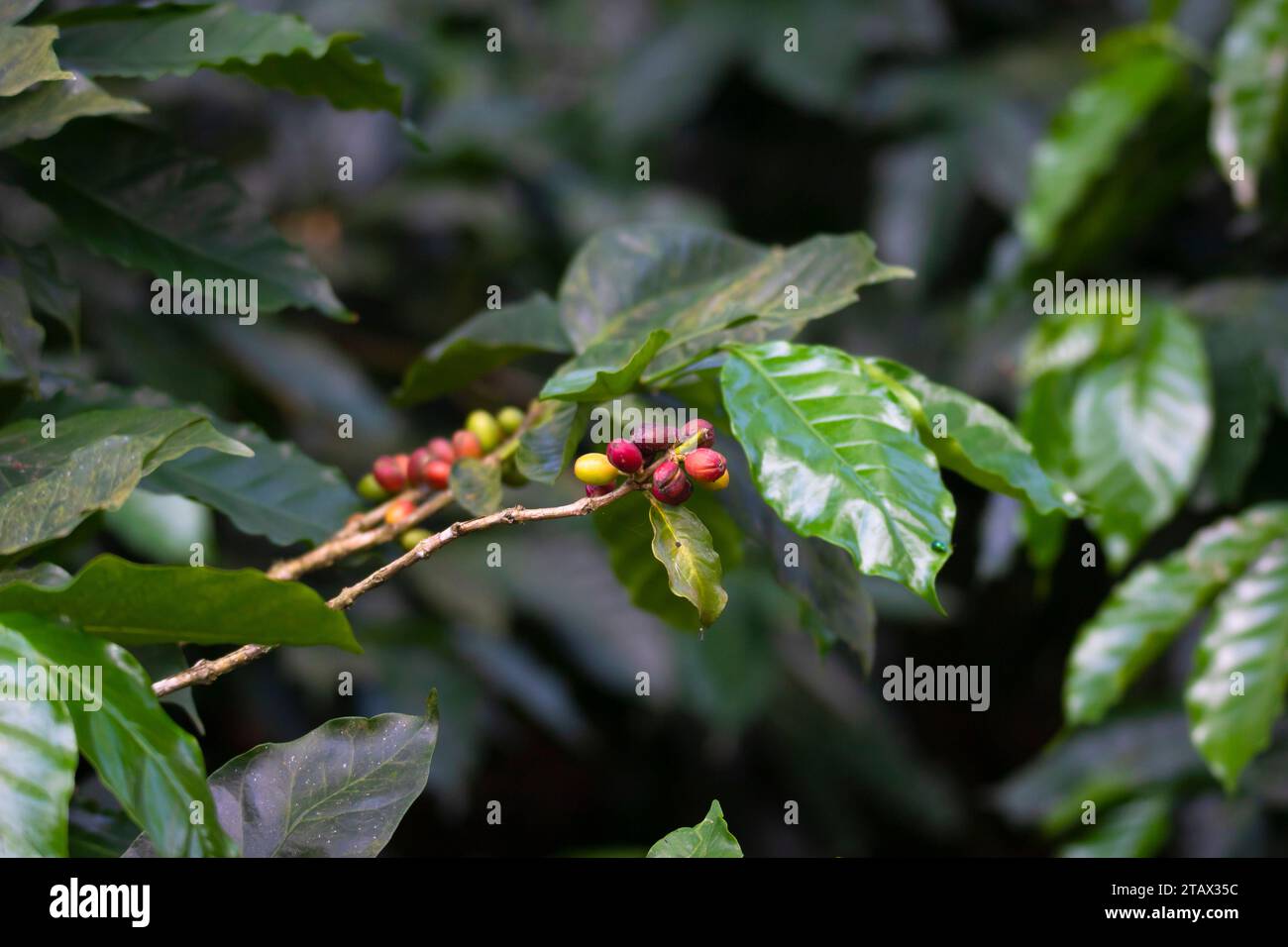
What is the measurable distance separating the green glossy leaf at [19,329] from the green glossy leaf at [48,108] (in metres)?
0.07

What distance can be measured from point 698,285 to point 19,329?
35cm

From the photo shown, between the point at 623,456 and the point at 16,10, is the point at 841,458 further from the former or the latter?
the point at 16,10

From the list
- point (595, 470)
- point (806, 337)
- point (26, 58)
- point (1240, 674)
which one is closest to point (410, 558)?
point (595, 470)

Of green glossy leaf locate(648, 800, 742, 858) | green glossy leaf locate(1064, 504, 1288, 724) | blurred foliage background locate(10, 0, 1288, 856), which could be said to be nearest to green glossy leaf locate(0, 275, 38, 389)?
green glossy leaf locate(648, 800, 742, 858)

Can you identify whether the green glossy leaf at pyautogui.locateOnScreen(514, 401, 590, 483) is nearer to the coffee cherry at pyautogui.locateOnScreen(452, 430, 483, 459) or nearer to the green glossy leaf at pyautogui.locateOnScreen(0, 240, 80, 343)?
the coffee cherry at pyautogui.locateOnScreen(452, 430, 483, 459)

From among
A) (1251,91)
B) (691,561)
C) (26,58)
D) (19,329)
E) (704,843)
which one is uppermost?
(1251,91)

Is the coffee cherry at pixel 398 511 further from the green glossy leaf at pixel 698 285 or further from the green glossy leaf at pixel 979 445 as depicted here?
the green glossy leaf at pixel 979 445

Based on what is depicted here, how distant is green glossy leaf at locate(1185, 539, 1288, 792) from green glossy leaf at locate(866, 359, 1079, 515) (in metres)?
0.41

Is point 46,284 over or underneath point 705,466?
over

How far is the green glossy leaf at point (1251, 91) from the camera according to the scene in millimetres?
1028

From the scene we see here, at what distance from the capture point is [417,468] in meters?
0.61

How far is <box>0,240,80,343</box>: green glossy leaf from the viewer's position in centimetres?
62

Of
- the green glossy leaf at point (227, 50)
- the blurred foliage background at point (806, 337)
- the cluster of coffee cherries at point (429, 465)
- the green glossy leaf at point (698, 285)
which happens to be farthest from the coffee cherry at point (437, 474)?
the blurred foliage background at point (806, 337)

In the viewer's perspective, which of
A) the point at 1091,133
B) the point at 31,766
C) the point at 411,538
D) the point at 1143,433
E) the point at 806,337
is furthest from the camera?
the point at 806,337
